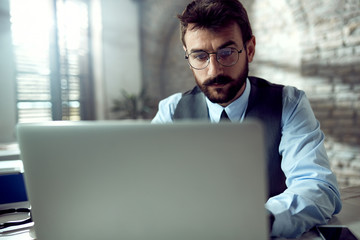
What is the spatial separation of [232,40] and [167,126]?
2.94 ft

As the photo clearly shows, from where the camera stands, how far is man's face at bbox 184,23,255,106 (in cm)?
121

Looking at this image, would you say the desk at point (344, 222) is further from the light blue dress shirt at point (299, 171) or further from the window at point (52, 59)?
the window at point (52, 59)

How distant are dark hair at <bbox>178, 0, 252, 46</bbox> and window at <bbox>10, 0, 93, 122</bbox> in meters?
3.46

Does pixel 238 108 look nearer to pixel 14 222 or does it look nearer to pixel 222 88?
pixel 222 88

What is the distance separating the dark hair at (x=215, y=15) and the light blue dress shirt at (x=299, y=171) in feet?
0.86

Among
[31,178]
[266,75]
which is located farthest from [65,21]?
[31,178]

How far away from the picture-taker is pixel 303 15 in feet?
11.0

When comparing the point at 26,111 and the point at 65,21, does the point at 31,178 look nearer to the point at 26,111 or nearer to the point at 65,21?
the point at 26,111

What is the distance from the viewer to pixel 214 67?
1.23m

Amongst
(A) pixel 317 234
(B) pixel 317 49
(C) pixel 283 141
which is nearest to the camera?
(A) pixel 317 234

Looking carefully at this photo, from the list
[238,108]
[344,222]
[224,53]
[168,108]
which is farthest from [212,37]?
[344,222]

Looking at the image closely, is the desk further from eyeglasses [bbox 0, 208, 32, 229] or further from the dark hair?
the dark hair

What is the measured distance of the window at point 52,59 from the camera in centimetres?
407

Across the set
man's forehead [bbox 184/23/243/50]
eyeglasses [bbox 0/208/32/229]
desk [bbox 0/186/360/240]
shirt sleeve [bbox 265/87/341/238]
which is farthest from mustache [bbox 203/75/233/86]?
eyeglasses [bbox 0/208/32/229]
